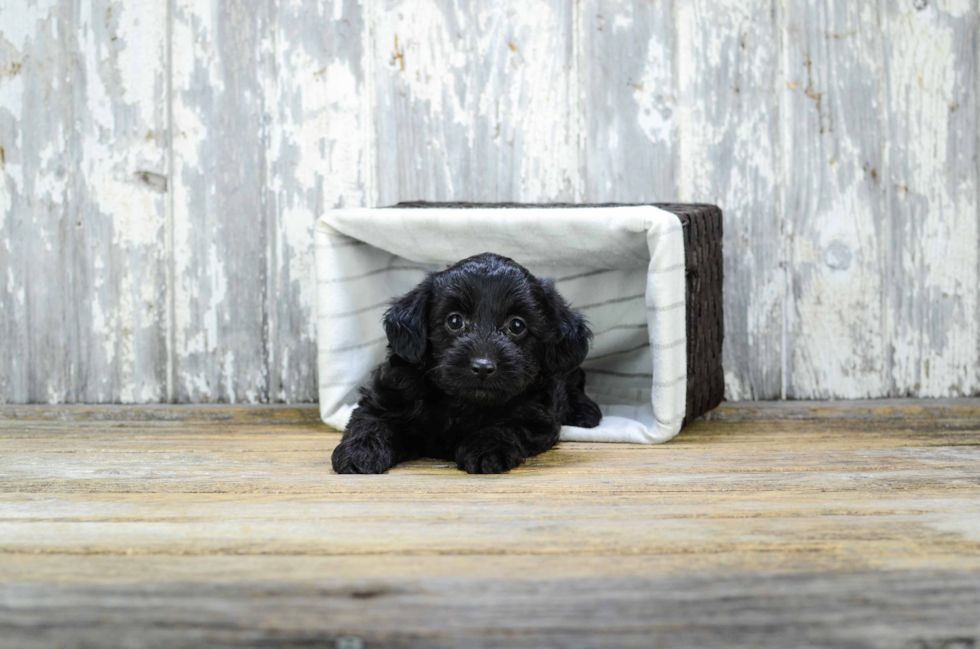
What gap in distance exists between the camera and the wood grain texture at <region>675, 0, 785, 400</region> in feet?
8.60

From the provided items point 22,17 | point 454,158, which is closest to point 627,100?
point 454,158

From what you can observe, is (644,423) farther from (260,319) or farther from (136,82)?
(136,82)

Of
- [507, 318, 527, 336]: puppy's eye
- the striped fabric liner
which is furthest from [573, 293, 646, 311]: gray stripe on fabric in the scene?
[507, 318, 527, 336]: puppy's eye

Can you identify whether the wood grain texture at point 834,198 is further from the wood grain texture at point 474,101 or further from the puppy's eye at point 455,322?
the puppy's eye at point 455,322

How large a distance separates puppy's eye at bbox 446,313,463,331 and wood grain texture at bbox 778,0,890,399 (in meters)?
1.36

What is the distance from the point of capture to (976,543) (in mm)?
1215

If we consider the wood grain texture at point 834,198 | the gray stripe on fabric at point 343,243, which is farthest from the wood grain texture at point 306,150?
the wood grain texture at point 834,198

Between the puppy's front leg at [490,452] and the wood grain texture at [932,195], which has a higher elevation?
the wood grain texture at [932,195]

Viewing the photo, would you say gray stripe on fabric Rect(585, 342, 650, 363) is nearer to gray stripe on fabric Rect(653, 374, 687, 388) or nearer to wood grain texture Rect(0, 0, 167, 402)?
gray stripe on fabric Rect(653, 374, 687, 388)

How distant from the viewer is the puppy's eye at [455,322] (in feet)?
6.38

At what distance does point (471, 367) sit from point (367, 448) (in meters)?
0.31

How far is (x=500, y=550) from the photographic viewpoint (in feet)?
3.91

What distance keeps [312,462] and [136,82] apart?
162 centimetres

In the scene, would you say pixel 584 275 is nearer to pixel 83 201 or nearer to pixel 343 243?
pixel 343 243
